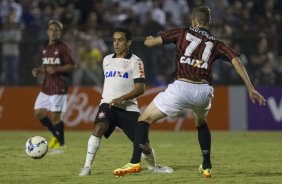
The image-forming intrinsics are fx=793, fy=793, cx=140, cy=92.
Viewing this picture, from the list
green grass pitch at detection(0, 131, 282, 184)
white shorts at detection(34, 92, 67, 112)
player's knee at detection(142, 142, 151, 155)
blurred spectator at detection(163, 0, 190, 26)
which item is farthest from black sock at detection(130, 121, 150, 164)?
blurred spectator at detection(163, 0, 190, 26)

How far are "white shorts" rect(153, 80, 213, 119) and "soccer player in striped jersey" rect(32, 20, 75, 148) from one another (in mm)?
5292

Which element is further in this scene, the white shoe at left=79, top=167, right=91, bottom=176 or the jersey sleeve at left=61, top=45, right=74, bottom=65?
the jersey sleeve at left=61, top=45, right=74, bottom=65

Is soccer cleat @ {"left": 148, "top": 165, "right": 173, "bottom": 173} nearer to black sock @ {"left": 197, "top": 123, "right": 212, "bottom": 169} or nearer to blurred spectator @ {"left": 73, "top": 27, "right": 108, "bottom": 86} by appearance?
black sock @ {"left": 197, "top": 123, "right": 212, "bottom": 169}

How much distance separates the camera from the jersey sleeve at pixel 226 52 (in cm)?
959

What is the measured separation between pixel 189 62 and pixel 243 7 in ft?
39.7

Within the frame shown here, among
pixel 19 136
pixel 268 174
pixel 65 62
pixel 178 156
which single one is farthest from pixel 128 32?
pixel 19 136

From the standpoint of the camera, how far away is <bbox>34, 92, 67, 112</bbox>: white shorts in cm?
1488

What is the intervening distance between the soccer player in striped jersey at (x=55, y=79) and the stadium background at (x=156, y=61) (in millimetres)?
5604

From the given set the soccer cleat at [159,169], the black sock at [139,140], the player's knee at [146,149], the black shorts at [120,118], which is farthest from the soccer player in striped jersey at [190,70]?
the soccer cleat at [159,169]

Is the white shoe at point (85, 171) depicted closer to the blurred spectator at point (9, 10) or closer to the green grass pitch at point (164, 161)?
the green grass pitch at point (164, 161)

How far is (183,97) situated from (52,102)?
5.77 m

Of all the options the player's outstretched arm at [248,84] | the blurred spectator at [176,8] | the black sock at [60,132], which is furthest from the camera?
the blurred spectator at [176,8]

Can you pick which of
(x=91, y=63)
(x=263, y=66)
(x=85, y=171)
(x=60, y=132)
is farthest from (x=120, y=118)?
(x=91, y=63)

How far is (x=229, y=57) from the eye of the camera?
31.5ft
